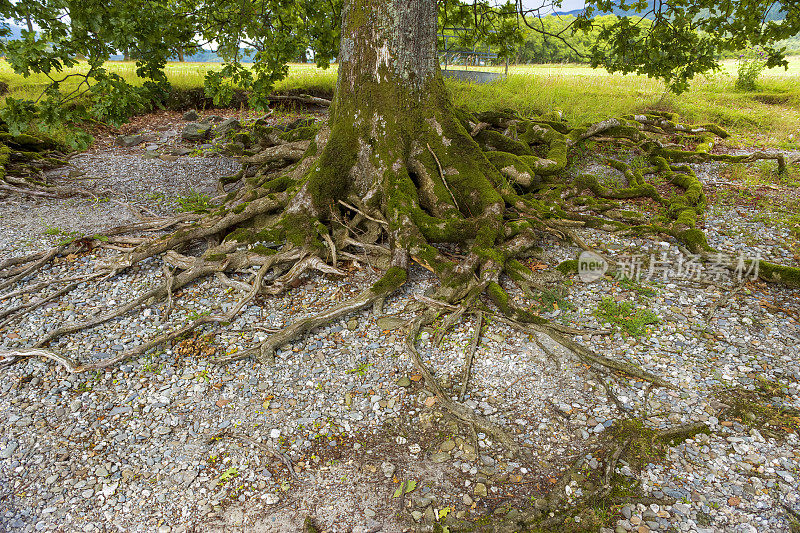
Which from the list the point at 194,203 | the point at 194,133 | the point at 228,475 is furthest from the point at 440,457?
the point at 194,133

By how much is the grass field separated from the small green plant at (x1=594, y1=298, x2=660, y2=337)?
1077cm

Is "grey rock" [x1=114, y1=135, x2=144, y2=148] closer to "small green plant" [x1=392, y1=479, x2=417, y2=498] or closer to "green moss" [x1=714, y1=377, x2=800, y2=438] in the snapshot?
"small green plant" [x1=392, y1=479, x2=417, y2=498]

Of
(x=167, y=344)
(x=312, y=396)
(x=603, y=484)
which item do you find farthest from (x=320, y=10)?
(x=603, y=484)

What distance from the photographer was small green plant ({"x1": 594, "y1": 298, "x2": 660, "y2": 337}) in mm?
5910

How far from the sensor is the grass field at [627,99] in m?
16.1

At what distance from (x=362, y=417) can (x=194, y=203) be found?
7661 millimetres

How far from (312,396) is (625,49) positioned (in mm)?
10748

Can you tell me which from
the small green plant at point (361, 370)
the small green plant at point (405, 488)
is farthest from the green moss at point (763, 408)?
the small green plant at point (361, 370)

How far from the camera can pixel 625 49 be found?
413 inches

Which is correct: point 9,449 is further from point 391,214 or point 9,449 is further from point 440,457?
point 391,214

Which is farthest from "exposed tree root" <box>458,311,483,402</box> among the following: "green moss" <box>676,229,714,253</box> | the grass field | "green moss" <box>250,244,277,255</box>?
the grass field

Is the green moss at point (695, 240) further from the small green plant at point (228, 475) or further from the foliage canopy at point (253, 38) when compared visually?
the small green plant at point (228, 475)

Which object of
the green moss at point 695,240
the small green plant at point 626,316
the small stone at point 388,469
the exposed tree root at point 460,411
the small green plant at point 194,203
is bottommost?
the small stone at point 388,469

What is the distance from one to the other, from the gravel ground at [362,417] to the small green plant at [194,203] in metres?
2.80
